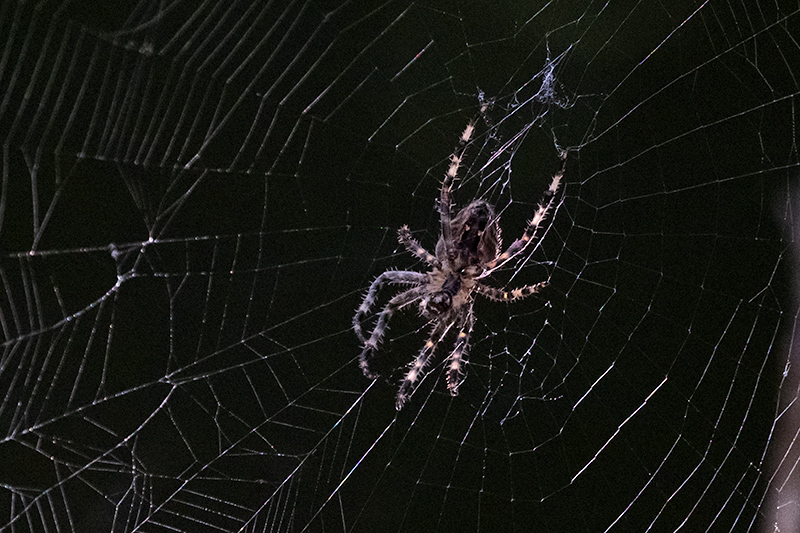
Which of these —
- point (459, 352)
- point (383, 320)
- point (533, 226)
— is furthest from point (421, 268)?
point (533, 226)

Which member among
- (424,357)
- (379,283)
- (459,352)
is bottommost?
(459,352)

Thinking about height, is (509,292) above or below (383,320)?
A: below

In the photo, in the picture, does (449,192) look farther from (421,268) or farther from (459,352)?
(459,352)

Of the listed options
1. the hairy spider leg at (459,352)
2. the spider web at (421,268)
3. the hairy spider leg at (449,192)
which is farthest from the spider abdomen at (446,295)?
the spider web at (421,268)

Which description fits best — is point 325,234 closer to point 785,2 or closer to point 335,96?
point 335,96

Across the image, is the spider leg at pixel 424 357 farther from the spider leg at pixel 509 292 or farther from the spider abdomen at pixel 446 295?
the spider leg at pixel 509 292

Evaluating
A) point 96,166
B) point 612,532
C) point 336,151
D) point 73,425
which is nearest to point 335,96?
point 336,151

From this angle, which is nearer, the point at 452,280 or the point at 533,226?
the point at 533,226

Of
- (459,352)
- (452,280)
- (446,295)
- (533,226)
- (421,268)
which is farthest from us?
(421,268)

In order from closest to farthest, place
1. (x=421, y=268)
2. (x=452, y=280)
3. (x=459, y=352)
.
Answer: (x=452, y=280), (x=459, y=352), (x=421, y=268)
